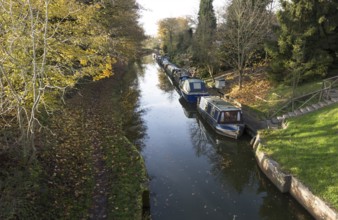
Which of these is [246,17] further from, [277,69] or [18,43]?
[18,43]

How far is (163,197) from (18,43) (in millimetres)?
7872

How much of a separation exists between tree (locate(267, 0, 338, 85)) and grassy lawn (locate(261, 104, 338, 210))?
5.64 meters

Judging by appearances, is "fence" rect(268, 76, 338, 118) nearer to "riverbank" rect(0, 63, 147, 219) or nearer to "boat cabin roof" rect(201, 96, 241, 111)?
"boat cabin roof" rect(201, 96, 241, 111)

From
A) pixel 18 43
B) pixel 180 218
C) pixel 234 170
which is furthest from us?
pixel 234 170

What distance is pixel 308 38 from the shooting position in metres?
21.7

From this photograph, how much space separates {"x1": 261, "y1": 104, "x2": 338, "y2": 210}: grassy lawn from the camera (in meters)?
11.2

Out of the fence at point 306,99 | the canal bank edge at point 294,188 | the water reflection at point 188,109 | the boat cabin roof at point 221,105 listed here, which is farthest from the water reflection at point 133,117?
the fence at point 306,99

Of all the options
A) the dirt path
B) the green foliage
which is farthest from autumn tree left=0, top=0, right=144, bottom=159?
the green foliage

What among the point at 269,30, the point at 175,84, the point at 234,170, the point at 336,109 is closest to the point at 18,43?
the point at 234,170

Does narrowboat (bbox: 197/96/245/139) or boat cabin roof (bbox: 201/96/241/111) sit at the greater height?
boat cabin roof (bbox: 201/96/241/111)

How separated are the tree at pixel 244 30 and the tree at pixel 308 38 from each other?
3.42m

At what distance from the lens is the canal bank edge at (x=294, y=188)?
10.2 meters

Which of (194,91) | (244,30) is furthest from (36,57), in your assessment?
(244,30)

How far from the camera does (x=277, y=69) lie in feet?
75.4
